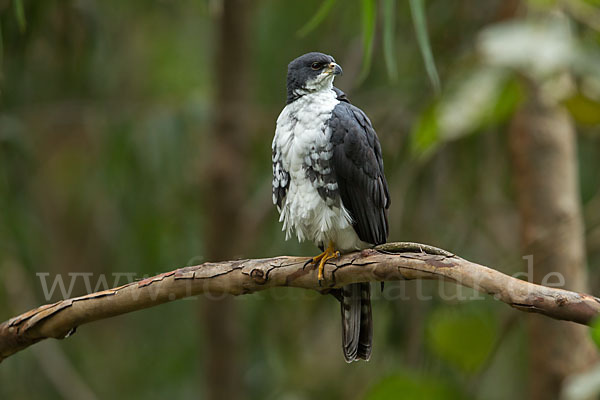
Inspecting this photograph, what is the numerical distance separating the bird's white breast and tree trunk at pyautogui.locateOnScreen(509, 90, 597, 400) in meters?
1.65

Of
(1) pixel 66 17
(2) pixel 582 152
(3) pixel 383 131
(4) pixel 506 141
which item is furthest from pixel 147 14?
(2) pixel 582 152

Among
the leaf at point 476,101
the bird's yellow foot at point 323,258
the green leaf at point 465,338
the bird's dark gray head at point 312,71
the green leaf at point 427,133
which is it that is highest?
the bird's dark gray head at point 312,71

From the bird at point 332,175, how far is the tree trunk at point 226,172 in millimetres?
2751

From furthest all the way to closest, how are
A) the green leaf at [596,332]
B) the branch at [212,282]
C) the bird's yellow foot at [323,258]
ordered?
the bird's yellow foot at [323,258], the branch at [212,282], the green leaf at [596,332]

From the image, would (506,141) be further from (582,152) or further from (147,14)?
(147,14)

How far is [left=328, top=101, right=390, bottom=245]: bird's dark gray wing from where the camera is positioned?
3.10m

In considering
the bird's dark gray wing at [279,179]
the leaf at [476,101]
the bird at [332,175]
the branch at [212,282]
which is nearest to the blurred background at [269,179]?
the leaf at [476,101]

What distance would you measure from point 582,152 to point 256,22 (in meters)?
3.34

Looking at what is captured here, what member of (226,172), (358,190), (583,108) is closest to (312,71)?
(358,190)

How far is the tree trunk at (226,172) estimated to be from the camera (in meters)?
5.97

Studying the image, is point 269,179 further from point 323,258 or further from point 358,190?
point 323,258

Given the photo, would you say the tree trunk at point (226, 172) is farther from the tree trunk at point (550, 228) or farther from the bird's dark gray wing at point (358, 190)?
the bird's dark gray wing at point (358, 190)

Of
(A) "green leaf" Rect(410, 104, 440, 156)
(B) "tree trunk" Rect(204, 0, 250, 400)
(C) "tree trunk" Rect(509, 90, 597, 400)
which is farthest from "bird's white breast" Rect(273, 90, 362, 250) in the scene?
(B) "tree trunk" Rect(204, 0, 250, 400)

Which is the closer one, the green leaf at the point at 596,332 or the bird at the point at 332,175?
the green leaf at the point at 596,332
